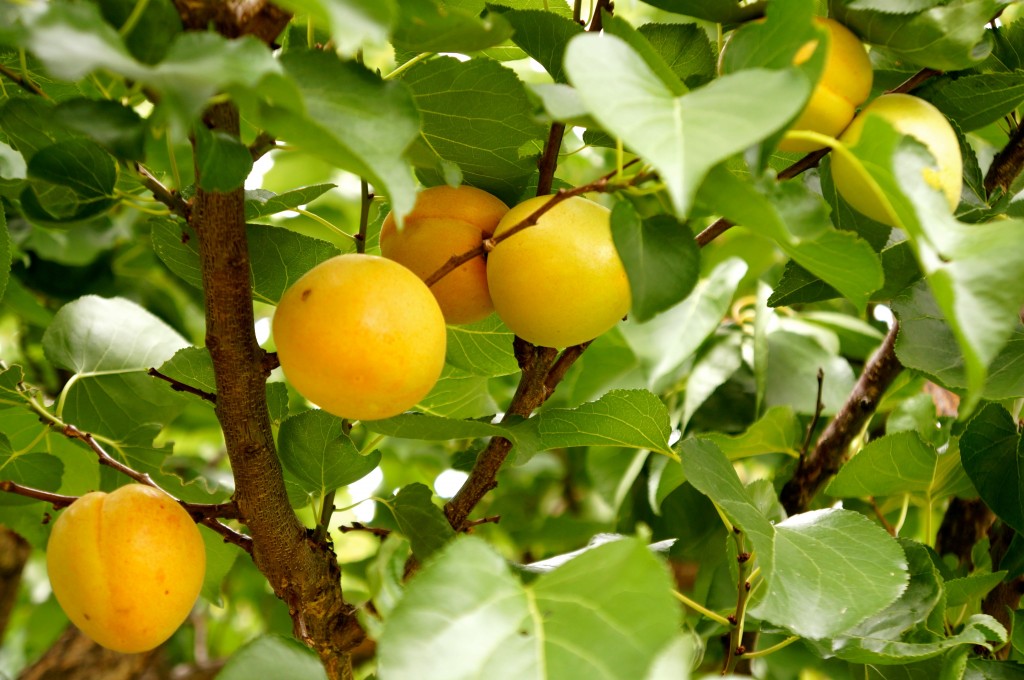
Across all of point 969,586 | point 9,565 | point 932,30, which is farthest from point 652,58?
point 9,565

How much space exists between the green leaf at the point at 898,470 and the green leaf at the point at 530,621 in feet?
1.43

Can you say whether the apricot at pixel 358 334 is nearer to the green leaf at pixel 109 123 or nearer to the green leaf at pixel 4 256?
the green leaf at pixel 109 123

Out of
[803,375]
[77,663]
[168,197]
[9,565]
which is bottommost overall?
[77,663]

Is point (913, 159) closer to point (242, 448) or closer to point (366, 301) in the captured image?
point (366, 301)

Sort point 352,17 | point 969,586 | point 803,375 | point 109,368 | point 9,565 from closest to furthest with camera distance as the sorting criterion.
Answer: point 352,17 → point 969,586 → point 109,368 → point 803,375 → point 9,565

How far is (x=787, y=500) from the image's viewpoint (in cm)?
96

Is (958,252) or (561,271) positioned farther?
(561,271)

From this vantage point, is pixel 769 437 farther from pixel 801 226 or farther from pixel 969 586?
pixel 801 226

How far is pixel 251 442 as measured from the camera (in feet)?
1.95

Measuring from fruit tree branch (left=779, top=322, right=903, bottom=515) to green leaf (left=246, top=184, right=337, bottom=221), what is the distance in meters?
0.56

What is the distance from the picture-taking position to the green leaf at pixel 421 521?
2.32ft

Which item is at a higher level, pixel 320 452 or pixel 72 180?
pixel 72 180

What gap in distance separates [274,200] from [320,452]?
0.19 metres

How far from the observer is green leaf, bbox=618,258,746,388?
46cm
